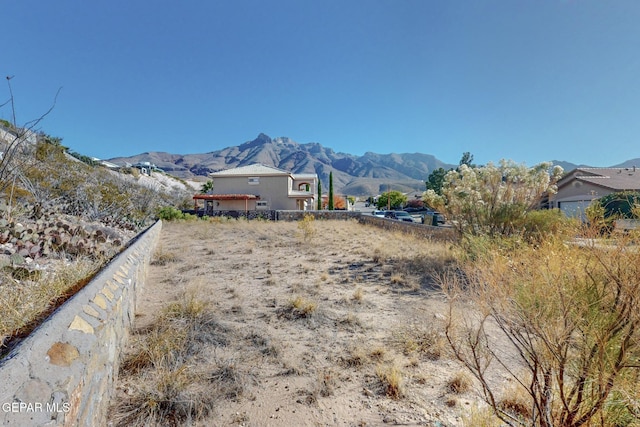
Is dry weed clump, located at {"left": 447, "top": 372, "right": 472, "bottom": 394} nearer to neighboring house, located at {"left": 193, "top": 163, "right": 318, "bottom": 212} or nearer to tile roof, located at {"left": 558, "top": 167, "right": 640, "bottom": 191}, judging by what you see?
tile roof, located at {"left": 558, "top": 167, "right": 640, "bottom": 191}

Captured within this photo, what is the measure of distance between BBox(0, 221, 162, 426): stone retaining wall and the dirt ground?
445 mm

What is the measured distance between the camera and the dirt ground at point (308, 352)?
2693mm

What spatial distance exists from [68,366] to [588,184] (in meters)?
29.8

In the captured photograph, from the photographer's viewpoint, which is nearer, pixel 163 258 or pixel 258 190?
pixel 163 258

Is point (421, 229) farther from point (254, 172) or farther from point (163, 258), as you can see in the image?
point (254, 172)

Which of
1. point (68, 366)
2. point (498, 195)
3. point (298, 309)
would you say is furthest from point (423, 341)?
point (498, 195)

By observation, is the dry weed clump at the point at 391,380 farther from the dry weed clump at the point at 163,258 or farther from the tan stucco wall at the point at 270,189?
the tan stucco wall at the point at 270,189

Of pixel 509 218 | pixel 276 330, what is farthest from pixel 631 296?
pixel 509 218

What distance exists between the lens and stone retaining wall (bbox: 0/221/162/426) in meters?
1.47

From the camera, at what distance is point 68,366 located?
1.85 meters

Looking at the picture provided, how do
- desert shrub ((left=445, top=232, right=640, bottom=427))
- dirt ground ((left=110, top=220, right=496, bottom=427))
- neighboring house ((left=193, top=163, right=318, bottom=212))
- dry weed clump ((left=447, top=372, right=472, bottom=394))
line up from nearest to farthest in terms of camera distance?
desert shrub ((left=445, top=232, right=640, bottom=427))
dirt ground ((left=110, top=220, right=496, bottom=427))
dry weed clump ((left=447, top=372, right=472, bottom=394))
neighboring house ((left=193, top=163, right=318, bottom=212))

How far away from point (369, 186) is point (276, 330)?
13962cm

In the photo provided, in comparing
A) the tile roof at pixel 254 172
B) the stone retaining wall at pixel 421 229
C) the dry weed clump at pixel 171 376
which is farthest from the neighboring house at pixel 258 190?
the dry weed clump at pixel 171 376

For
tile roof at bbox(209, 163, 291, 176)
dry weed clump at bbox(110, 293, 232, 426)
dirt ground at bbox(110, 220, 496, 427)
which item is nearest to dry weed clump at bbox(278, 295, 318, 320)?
dirt ground at bbox(110, 220, 496, 427)
